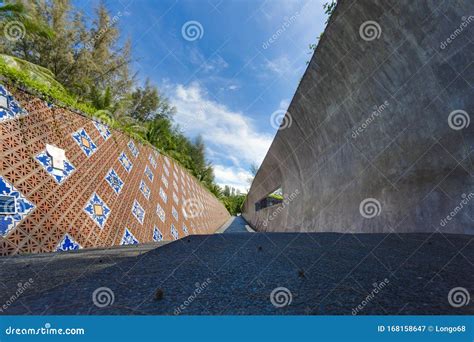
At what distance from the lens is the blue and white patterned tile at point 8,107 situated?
222 inches

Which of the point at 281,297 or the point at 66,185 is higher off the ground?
the point at 281,297

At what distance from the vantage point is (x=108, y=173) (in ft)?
29.1

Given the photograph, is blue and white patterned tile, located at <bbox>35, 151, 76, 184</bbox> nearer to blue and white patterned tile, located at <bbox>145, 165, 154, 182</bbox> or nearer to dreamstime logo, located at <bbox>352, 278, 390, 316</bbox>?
blue and white patterned tile, located at <bbox>145, 165, 154, 182</bbox>

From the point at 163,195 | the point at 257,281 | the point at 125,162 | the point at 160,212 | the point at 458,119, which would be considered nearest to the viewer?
the point at 257,281

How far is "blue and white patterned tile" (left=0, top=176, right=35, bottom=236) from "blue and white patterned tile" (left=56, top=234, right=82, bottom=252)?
3.51ft

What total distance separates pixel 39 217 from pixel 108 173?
3.35 metres

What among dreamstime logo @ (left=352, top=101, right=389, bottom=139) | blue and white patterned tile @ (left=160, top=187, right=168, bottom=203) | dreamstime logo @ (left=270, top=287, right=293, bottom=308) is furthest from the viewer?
blue and white patterned tile @ (left=160, top=187, right=168, bottom=203)

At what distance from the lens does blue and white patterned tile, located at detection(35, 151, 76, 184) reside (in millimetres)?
6188

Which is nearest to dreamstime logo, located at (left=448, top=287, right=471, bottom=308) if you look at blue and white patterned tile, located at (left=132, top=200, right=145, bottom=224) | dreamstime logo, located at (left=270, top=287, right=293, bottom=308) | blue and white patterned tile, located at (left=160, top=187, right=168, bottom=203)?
dreamstime logo, located at (left=270, top=287, right=293, bottom=308)

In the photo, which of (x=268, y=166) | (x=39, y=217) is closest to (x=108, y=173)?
(x=39, y=217)

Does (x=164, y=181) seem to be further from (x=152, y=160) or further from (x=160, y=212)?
(x=160, y=212)

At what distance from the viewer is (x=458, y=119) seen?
4.30m

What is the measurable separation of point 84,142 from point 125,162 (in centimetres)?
253

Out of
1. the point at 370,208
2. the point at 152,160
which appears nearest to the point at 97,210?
the point at 152,160
